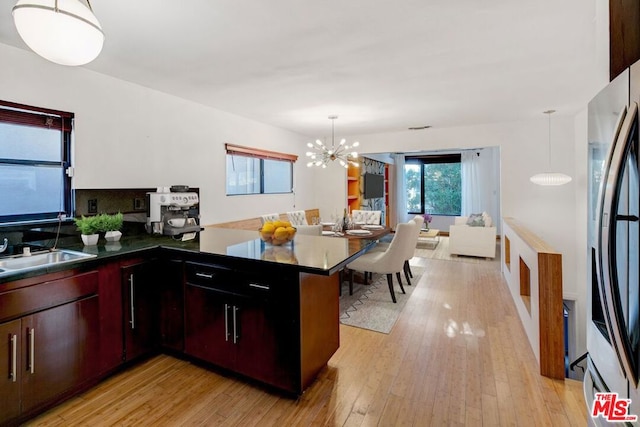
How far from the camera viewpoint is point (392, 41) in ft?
7.50

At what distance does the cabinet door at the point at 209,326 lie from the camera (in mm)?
2045

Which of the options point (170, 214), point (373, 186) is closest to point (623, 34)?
point (170, 214)

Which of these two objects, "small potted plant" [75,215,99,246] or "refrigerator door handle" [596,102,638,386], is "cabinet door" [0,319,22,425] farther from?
"refrigerator door handle" [596,102,638,386]

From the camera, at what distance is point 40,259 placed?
2109 mm

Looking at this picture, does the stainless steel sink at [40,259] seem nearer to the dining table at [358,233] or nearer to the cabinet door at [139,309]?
the cabinet door at [139,309]

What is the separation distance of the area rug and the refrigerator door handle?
2132 millimetres

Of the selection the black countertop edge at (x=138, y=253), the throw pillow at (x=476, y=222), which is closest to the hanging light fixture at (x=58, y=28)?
the black countertop edge at (x=138, y=253)

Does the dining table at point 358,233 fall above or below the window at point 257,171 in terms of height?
below

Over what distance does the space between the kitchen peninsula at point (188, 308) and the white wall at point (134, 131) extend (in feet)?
3.19

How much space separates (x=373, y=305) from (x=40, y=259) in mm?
2971

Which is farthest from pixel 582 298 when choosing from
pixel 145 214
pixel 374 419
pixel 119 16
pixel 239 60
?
pixel 119 16

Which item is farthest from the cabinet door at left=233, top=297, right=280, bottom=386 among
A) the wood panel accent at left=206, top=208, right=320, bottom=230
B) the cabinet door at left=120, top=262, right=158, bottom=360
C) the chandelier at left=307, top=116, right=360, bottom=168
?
the chandelier at left=307, top=116, right=360, bottom=168

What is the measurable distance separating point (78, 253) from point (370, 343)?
232 centimetres

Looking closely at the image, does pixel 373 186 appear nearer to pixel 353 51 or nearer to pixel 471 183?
pixel 471 183
